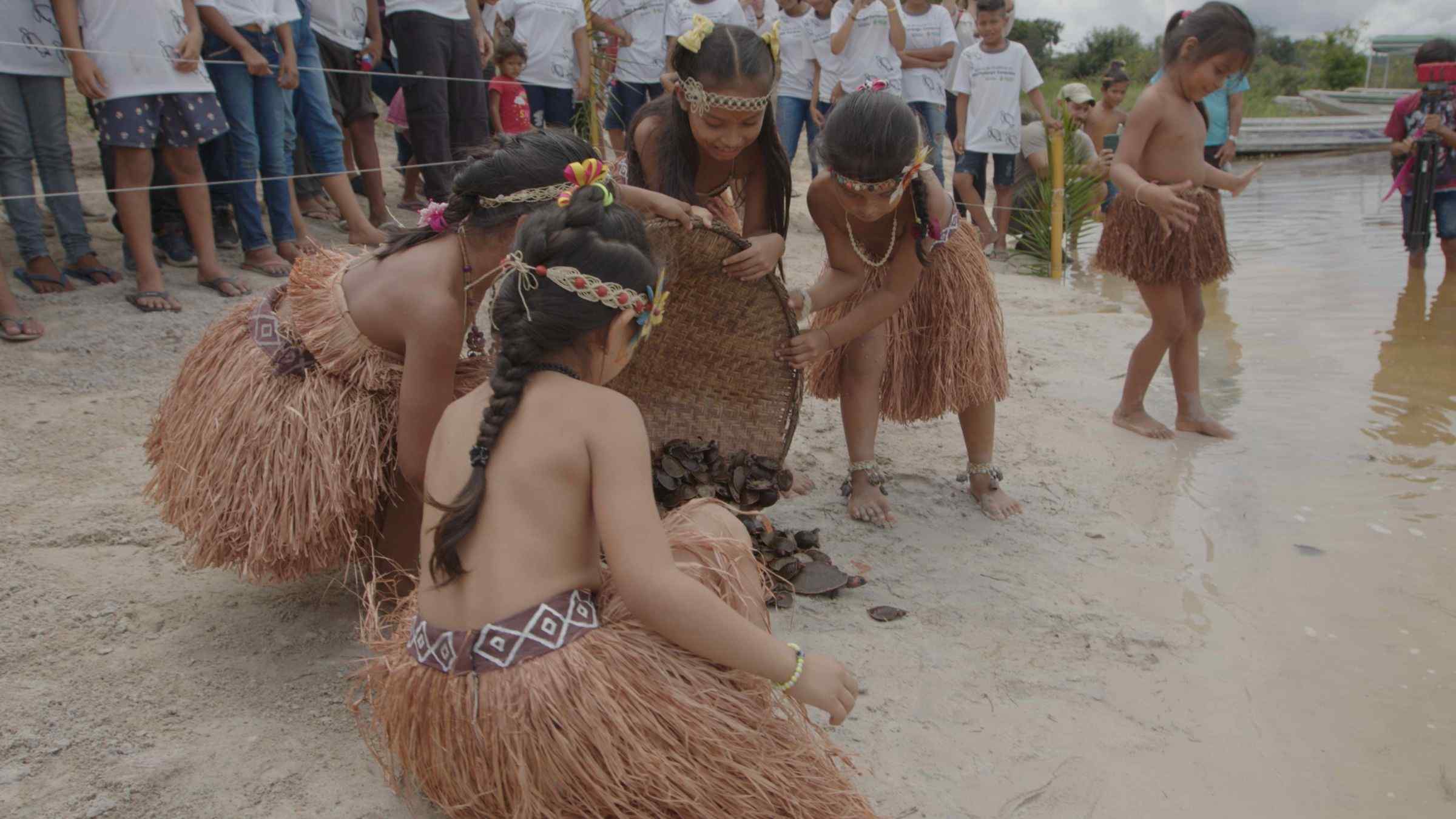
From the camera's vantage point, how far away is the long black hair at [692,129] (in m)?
2.77

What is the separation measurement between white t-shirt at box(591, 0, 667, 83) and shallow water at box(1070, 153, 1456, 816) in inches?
119

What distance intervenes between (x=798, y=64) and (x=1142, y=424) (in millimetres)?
4162

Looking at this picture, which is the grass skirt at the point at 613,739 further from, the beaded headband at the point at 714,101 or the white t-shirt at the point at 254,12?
the white t-shirt at the point at 254,12

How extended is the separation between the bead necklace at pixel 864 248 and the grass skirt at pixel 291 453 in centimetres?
121

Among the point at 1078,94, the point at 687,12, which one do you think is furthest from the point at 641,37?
the point at 1078,94

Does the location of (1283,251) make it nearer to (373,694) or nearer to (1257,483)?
(1257,483)

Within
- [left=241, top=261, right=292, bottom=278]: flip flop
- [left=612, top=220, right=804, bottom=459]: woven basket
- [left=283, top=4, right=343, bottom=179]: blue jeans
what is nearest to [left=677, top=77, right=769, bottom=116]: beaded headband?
[left=612, top=220, right=804, bottom=459]: woven basket

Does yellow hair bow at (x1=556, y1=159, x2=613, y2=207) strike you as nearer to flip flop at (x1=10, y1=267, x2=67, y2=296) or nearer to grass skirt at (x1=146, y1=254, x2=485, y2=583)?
grass skirt at (x1=146, y1=254, x2=485, y2=583)

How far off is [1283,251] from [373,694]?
26.8ft

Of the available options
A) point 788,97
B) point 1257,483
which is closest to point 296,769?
point 1257,483

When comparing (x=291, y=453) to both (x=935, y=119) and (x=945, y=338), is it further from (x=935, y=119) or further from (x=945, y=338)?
(x=935, y=119)

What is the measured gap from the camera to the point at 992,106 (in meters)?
7.33

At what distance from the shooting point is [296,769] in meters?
1.97

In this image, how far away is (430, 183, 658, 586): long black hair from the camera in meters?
1.64
